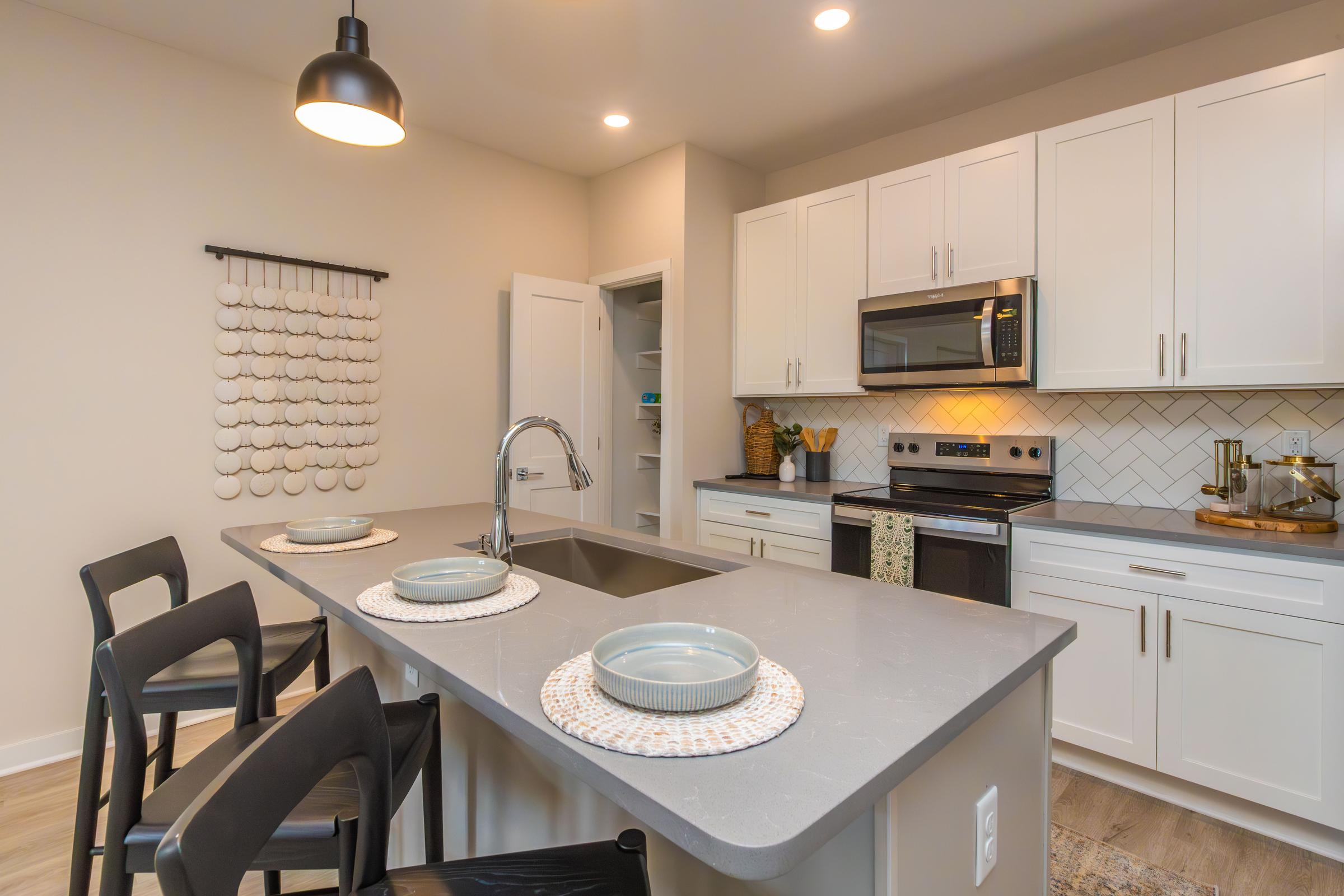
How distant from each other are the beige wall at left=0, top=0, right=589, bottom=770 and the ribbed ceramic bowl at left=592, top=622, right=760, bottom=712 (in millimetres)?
2643

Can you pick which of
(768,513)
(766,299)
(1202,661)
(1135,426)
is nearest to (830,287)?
(766,299)

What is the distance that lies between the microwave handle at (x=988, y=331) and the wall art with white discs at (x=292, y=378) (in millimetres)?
2787

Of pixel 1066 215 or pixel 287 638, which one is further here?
pixel 1066 215

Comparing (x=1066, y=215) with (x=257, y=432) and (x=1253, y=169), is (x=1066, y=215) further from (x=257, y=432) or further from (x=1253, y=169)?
(x=257, y=432)

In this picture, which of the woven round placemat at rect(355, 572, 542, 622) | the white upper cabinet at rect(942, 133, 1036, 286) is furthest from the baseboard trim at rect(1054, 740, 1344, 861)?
the woven round placemat at rect(355, 572, 542, 622)

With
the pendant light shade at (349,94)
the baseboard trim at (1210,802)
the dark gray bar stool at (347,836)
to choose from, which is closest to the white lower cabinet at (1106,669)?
the baseboard trim at (1210,802)

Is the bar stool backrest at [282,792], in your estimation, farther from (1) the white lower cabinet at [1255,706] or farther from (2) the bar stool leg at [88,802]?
(1) the white lower cabinet at [1255,706]

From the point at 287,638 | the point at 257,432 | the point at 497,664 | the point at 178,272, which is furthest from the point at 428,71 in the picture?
the point at 497,664

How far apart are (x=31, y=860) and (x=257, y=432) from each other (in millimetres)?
1601

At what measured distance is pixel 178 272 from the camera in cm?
273

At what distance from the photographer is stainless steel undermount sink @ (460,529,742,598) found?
1.80m

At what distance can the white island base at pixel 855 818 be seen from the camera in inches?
32.9

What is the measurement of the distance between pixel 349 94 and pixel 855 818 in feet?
5.96

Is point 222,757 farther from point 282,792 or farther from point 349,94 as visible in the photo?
point 349,94
